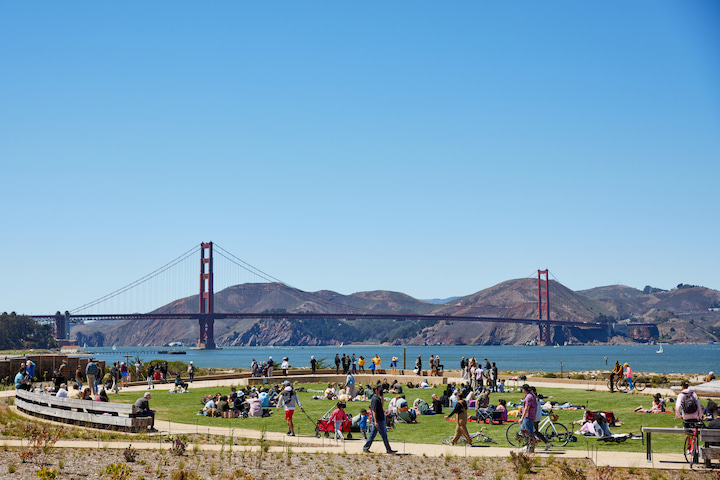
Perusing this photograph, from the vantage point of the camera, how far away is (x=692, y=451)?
13.8m

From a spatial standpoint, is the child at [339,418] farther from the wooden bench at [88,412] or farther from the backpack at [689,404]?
the backpack at [689,404]

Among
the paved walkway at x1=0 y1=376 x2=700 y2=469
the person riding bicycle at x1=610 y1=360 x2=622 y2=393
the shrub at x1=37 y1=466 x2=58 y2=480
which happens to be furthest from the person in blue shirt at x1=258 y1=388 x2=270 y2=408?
the person riding bicycle at x1=610 y1=360 x2=622 y2=393

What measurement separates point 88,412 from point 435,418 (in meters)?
8.98

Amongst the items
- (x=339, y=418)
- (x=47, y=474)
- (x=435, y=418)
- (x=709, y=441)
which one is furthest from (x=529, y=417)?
(x=47, y=474)

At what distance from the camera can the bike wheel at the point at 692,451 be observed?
45.0 ft

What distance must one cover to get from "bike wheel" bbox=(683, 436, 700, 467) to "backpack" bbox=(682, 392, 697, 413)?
0.62 metres

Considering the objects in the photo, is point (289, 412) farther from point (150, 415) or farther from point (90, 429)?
point (90, 429)

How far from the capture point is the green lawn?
1659cm

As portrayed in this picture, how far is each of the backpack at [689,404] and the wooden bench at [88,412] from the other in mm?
11436

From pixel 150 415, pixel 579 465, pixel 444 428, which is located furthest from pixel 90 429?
pixel 579 465

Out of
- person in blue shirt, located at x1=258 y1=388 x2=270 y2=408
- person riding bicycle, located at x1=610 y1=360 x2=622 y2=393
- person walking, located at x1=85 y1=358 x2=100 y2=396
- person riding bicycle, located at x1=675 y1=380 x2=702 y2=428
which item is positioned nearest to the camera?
person riding bicycle, located at x1=675 y1=380 x2=702 y2=428

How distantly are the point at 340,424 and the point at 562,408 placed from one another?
8111 millimetres

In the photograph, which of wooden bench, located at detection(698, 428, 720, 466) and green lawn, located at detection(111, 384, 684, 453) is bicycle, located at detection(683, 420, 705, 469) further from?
green lawn, located at detection(111, 384, 684, 453)

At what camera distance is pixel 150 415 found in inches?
709
